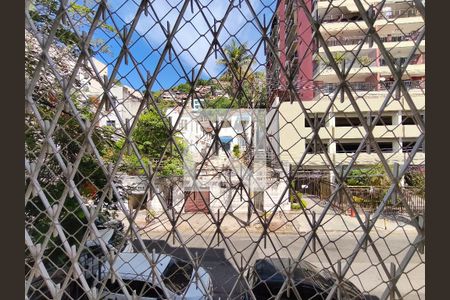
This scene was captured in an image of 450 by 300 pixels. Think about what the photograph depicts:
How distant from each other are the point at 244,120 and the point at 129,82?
0.23m

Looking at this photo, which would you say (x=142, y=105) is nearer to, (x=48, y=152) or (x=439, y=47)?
(x=48, y=152)

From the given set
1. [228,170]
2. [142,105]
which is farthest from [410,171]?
[142,105]

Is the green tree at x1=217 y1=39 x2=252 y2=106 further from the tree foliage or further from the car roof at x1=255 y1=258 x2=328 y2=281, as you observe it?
the car roof at x1=255 y1=258 x2=328 y2=281

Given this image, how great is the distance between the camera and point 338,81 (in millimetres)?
563

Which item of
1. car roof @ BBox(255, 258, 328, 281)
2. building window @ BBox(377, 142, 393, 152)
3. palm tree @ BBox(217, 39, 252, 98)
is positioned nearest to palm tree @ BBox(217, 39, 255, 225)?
palm tree @ BBox(217, 39, 252, 98)

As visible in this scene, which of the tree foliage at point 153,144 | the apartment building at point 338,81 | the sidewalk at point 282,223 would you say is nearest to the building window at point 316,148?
the apartment building at point 338,81

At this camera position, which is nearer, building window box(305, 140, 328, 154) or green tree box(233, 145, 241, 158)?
building window box(305, 140, 328, 154)

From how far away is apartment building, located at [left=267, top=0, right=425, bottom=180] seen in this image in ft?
1.81

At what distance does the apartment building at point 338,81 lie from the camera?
55cm

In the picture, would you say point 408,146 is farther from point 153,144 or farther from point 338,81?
point 153,144

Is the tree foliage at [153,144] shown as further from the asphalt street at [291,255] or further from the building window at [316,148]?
the building window at [316,148]

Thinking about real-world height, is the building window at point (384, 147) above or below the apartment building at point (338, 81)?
below

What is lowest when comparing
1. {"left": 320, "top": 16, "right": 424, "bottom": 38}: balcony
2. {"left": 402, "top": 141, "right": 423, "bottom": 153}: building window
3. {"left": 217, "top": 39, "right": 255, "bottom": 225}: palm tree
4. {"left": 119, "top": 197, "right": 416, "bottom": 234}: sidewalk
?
{"left": 119, "top": 197, "right": 416, "bottom": 234}: sidewalk

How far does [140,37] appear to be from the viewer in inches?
25.0
